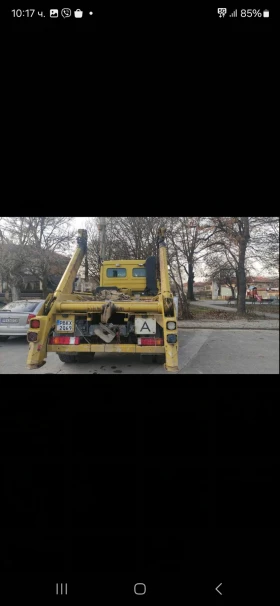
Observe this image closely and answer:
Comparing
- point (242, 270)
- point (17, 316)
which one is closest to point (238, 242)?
point (242, 270)

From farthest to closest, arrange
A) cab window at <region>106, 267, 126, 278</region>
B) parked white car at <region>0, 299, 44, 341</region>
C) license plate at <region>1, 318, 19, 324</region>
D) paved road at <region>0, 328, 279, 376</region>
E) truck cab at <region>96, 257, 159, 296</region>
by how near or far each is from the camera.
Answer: cab window at <region>106, 267, 126, 278</region>
truck cab at <region>96, 257, 159, 296</region>
license plate at <region>1, 318, 19, 324</region>
parked white car at <region>0, 299, 44, 341</region>
paved road at <region>0, 328, 279, 376</region>

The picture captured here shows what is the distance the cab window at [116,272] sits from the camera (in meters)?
4.20

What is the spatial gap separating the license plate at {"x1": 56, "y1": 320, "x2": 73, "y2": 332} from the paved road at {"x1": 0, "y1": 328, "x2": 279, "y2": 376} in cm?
50

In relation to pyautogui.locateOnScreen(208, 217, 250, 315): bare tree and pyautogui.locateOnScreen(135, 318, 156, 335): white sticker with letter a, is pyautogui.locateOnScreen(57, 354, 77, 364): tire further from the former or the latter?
pyautogui.locateOnScreen(208, 217, 250, 315): bare tree

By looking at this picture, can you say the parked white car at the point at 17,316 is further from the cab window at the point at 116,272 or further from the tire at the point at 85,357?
the cab window at the point at 116,272

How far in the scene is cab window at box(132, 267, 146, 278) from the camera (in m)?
4.16

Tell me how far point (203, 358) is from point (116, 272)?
210cm

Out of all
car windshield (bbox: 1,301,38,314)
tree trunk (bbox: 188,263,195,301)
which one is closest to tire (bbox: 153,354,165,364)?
tree trunk (bbox: 188,263,195,301)

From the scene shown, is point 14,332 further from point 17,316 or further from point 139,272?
point 139,272

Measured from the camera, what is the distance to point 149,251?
15.7 feet

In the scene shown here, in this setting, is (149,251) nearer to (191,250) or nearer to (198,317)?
(191,250)

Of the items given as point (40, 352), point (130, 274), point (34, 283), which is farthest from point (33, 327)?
point (130, 274)

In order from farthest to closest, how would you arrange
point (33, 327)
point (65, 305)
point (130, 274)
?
1. point (130, 274)
2. point (65, 305)
3. point (33, 327)

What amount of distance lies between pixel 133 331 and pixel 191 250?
2.76 meters
